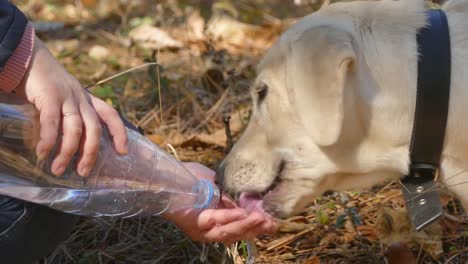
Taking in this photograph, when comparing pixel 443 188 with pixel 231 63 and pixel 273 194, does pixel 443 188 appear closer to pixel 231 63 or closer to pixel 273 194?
pixel 273 194

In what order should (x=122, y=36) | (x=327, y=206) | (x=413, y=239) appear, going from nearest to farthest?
(x=413, y=239) → (x=327, y=206) → (x=122, y=36)

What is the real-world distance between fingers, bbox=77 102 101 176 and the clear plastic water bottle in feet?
0.38

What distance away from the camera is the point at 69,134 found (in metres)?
1.81

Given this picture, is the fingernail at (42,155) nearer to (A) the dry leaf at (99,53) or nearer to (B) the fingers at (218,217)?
(B) the fingers at (218,217)

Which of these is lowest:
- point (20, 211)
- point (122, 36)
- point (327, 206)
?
point (122, 36)

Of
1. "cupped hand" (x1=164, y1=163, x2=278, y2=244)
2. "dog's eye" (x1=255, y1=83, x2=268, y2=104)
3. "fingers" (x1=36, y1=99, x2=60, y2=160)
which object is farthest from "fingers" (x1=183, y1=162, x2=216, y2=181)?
"fingers" (x1=36, y1=99, x2=60, y2=160)

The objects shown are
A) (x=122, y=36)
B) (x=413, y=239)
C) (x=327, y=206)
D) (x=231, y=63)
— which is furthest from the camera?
(x=122, y=36)

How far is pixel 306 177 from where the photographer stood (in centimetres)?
228

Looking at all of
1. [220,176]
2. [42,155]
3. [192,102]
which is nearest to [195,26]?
[192,102]

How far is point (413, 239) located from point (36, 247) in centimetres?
133

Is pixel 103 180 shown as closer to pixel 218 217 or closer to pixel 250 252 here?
pixel 218 217

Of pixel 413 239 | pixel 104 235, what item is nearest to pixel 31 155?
pixel 104 235

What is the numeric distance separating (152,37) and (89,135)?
325 cm

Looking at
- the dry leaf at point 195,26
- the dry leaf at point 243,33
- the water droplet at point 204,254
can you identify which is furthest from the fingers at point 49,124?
the dry leaf at point 243,33
